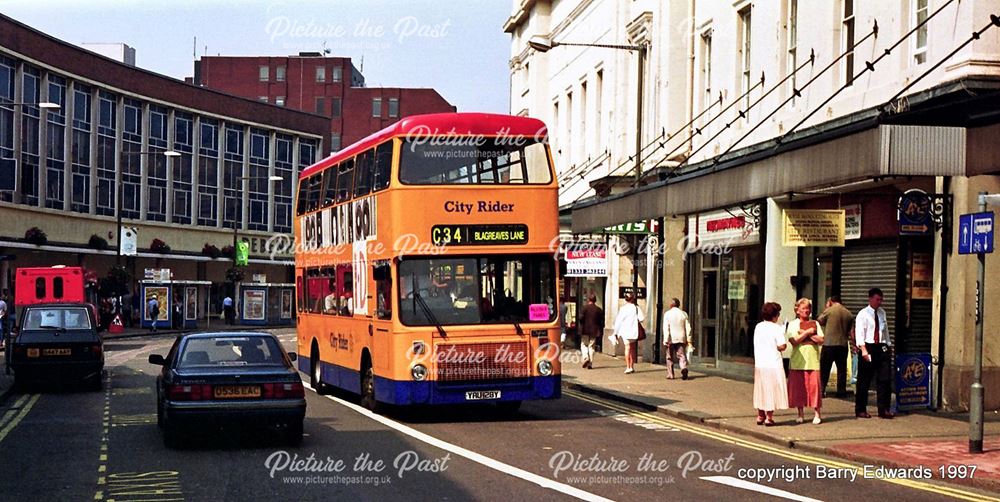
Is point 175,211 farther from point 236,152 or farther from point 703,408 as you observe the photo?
point 703,408

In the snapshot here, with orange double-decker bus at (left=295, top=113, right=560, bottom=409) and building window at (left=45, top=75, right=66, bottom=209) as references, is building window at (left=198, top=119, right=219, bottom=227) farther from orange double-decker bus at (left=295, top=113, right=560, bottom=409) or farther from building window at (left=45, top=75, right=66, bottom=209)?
orange double-decker bus at (left=295, top=113, right=560, bottom=409)

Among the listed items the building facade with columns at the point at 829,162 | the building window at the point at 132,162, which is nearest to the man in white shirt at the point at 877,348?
the building facade with columns at the point at 829,162

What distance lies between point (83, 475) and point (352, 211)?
914 centimetres

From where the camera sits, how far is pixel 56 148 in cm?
7075

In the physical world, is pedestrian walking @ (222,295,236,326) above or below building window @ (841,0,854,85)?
below

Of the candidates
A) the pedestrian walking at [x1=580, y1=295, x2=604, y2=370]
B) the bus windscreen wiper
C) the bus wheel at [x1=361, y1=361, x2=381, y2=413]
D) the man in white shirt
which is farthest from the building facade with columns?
the bus wheel at [x1=361, y1=361, x2=381, y2=413]

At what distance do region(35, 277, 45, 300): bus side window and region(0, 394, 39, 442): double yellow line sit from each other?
65.0ft

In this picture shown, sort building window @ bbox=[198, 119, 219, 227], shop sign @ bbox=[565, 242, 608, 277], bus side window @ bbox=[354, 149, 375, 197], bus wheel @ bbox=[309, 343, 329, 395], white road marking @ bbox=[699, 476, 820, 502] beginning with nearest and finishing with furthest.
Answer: white road marking @ bbox=[699, 476, 820, 502]
bus side window @ bbox=[354, 149, 375, 197]
bus wheel @ bbox=[309, 343, 329, 395]
shop sign @ bbox=[565, 242, 608, 277]
building window @ bbox=[198, 119, 219, 227]

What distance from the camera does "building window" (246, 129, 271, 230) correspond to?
96688 millimetres

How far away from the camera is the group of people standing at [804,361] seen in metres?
18.7

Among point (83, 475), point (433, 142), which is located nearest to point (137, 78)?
point (433, 142)

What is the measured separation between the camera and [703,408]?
21859mm

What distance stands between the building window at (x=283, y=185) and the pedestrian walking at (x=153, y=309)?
3364cm

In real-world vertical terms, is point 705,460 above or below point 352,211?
below
